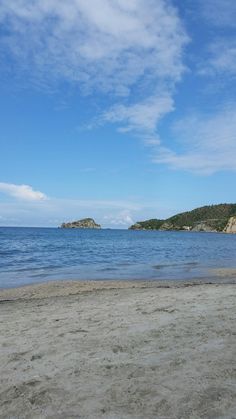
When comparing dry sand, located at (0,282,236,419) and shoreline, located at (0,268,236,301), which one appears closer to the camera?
dry sand, located at (0,282,236,419)

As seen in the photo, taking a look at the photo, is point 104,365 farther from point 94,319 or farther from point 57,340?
point 94,319

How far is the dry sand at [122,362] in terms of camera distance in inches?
218

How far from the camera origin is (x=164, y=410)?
17.6ft

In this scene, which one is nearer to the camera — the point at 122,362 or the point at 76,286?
the point at 122,362

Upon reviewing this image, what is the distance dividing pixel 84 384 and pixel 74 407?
742 millimetres

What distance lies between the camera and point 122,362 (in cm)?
721

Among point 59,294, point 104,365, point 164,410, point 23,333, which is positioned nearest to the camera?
point 164,410

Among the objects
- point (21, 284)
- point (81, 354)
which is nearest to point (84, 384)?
point (81, 354)

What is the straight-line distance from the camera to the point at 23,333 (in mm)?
9688

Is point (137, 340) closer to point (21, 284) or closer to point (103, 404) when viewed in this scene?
point (103, 404)

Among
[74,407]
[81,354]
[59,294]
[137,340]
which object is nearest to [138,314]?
[137,340]

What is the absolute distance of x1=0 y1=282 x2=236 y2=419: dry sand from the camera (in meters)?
5.55

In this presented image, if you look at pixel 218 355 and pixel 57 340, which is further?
pixel 57 340

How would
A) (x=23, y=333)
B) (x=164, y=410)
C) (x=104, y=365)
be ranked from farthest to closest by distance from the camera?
(x=23, y=333) → (x=104, y=365) → (x=164, y=410)
